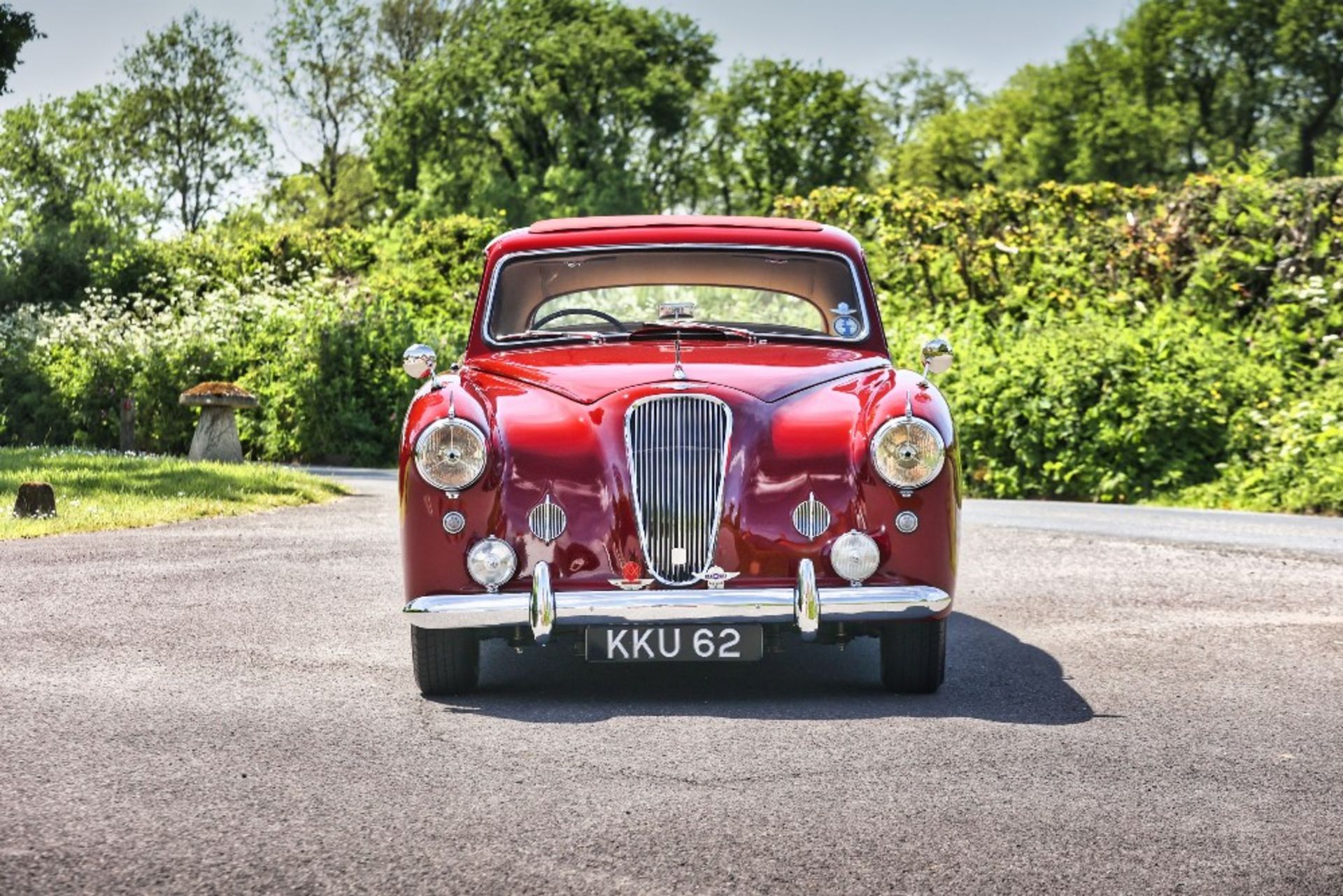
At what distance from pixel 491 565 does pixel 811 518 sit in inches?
43.2

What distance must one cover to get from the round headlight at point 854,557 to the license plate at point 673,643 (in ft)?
1.17

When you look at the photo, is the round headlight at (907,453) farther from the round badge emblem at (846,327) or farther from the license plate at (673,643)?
the round badge emblem at (846,327)

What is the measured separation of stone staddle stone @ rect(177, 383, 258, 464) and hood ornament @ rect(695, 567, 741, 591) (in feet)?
43.1

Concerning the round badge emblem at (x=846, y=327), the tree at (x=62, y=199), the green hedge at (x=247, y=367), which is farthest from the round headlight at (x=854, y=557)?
the tree at (x=62, y=199)

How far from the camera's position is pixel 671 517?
5.77 metres

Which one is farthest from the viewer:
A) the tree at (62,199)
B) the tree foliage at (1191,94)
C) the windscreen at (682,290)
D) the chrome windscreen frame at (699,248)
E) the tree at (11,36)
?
the tree foliage at (1191,94)

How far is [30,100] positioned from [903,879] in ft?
173

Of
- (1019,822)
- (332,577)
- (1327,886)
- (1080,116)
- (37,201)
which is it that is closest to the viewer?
(1327,886)

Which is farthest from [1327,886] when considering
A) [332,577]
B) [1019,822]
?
[332,577]

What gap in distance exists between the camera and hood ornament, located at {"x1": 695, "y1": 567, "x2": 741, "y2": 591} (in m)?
5.73

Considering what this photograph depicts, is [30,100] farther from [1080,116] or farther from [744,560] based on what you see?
[744,560]

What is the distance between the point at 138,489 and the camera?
14062mm

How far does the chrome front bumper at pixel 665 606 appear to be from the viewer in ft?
18.2

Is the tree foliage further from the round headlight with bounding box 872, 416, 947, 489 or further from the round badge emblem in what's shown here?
the round headlight with bounding box 872, 416, 947, 489
